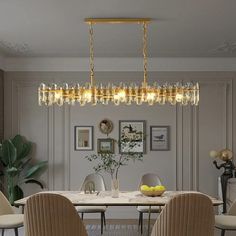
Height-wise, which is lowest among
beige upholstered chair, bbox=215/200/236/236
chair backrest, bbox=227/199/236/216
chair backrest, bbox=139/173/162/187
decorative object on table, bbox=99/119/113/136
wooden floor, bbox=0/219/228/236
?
wooden floor, bbox=0/219/228/236

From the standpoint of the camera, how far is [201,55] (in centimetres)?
635

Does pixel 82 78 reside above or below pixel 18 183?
above

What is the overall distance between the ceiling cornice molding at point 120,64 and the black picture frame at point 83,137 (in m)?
0.90

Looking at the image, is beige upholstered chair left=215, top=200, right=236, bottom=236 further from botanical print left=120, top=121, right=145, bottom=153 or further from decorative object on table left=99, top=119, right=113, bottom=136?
decorative object on table left=99, top=119, right=113, bottom=136

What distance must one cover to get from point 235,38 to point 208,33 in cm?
47

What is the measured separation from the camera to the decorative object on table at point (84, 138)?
659cm

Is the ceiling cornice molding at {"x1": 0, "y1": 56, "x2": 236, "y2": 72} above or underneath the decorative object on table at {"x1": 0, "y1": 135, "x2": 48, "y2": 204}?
above

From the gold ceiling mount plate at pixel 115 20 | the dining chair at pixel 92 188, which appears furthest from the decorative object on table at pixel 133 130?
the gold ceiling mount plate at pixel 115 20

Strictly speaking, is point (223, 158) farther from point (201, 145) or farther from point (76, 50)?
point (76, 50)

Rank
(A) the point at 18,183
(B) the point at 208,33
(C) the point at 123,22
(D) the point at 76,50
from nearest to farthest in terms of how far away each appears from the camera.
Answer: (C) the point at 123,22, (B) the point at 208,33, (D) the point at 76,50, (A) the point at 18,183

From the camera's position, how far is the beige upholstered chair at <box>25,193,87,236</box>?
3480 mm

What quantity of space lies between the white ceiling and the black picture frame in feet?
3.62

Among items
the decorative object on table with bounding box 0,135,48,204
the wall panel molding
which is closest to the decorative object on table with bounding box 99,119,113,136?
the wall panel molding

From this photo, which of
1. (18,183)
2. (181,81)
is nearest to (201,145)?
(181,81)
